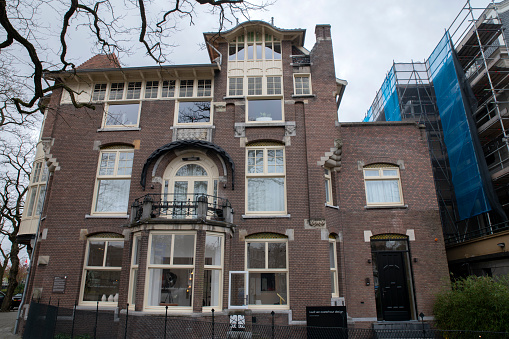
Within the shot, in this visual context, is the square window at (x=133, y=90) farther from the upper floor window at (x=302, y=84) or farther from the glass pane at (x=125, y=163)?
the upper floor window at (x=302, y=84)

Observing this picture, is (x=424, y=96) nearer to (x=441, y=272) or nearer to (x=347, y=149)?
(x=347, y=149)

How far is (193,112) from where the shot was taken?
1617cm

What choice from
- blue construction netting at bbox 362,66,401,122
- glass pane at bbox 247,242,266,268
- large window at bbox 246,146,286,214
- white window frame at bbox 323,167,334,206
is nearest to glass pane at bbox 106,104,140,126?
large window at bbox 246,146,286,214

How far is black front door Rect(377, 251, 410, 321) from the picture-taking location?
14.1 meters

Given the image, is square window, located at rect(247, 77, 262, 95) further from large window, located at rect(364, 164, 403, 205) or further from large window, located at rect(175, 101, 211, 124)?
large window, located at rect(364, 164, 403, 205)

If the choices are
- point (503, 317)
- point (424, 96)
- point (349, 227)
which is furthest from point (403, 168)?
point (424, 96)

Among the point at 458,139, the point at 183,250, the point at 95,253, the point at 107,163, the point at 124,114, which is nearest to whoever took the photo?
the point at 183,250

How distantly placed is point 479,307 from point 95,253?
14268 millimetres

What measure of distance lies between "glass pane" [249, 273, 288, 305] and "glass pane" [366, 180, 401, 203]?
5511 millimetres

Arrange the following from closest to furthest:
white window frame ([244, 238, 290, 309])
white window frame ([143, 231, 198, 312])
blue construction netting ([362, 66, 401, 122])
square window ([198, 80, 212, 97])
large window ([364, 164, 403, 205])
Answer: white window frame ([143, 231, 198, 312]) → white window frame ([244, 238, 290, 309]) → large window ([364, 164, 403, 205]) → square window ([198, 80, 212, 97]) → blue construction netting ([362, 66, 401, 122])

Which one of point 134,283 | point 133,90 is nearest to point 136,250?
point 134,283

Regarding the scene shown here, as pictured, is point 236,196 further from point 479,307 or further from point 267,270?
point 479,307

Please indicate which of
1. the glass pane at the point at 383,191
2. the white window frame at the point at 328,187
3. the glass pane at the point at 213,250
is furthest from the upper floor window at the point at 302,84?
the glass pane at the point at 213,250

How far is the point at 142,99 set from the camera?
53.9 ft
